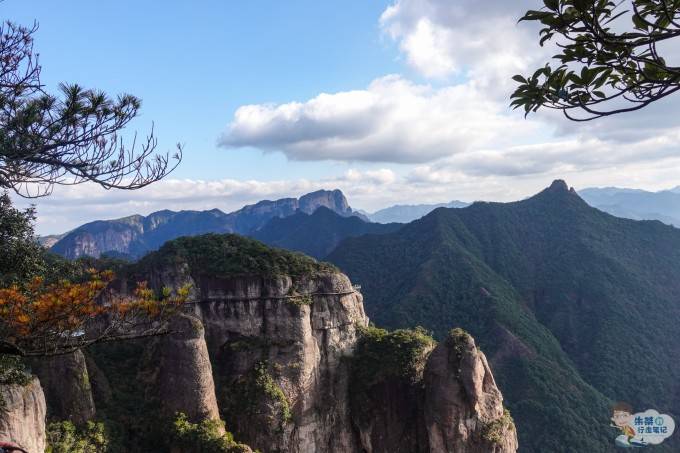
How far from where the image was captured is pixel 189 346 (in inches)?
1088

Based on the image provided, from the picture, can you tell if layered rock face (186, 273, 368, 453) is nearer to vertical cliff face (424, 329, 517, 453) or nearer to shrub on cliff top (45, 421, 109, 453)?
vertical cliff face (424, 329, 517, 453)

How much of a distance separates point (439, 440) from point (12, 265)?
28.3 metres

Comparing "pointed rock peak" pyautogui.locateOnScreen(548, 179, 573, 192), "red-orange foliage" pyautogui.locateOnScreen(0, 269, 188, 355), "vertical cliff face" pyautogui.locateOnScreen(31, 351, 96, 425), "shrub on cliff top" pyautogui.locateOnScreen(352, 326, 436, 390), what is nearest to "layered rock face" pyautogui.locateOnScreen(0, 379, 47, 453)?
"vertical cliff face" pyautogui.locateOnScreen(31, 351, 96, 425)

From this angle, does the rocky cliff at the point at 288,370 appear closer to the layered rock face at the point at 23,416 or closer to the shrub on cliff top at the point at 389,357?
the shrub on cliff top at the point at 389,357

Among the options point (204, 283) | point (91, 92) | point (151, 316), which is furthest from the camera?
point (204, 283)

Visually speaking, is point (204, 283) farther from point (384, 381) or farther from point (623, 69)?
point (623, 69)

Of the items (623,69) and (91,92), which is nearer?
(623,69)

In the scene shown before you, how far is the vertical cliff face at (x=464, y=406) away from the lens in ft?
A: 101

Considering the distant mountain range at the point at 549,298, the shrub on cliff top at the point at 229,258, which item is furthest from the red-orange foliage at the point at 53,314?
the distant mountain range at the point at 549,298

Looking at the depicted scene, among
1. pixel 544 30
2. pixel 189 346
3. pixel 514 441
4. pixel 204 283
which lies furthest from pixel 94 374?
pixel 544 30

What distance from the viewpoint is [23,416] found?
660 inches

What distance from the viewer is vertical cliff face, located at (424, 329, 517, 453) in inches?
1217

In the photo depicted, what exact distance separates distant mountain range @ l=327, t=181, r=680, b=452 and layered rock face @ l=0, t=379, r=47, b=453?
55070 millimetres

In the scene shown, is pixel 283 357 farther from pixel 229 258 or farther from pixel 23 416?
pixel 23 416
